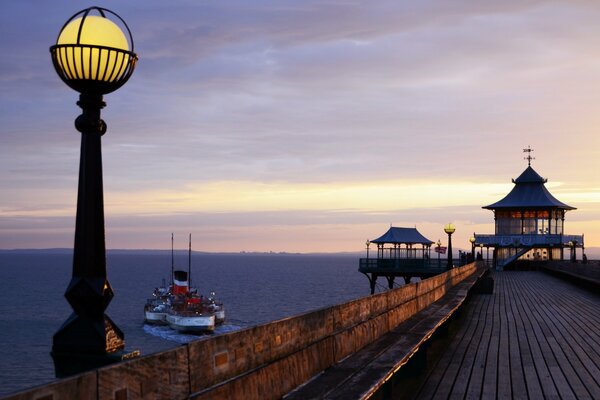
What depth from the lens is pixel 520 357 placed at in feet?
38.7

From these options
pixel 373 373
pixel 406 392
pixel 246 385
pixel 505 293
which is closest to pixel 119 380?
pixel 246 385

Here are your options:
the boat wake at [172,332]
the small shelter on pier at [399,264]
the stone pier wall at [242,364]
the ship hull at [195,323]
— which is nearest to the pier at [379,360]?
the stone pier wall at [242,364]

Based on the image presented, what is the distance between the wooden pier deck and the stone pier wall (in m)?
1.58

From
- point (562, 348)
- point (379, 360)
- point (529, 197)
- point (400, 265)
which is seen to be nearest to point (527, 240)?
point (529, 197)

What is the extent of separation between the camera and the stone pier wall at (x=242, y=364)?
322 centimetres

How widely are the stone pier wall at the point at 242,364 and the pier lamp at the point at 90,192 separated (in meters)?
1.04

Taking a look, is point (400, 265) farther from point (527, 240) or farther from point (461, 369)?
point (461, 369)

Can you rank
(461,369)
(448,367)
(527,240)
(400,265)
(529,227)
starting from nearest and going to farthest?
1. (461,369)
2. (448,367)
3. (400,265)
4. (527,240)
5. (529,227)

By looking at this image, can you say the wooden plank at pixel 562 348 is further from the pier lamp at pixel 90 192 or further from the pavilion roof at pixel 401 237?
the pavilion roof at pixel 401 237

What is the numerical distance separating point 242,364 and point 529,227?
72924 millimetres

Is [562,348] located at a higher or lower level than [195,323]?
higher

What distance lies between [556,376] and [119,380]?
8225 mm

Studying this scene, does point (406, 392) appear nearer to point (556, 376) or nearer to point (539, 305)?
point (556, 376)

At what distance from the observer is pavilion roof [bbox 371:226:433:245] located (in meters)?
68.8
